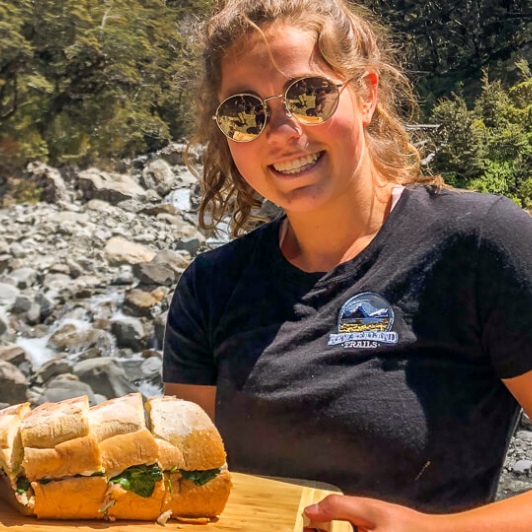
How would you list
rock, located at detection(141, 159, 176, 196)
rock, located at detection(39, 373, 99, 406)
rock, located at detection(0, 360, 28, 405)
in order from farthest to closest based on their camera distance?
rock, located at detection(141, 159, 176, 196) < rock, located at detection(0, 360, 28, 405) < rock, located at detection(39, 373, 99, 406)

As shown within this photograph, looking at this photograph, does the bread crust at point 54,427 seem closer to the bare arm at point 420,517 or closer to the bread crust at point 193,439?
the bread crust at point 193,439

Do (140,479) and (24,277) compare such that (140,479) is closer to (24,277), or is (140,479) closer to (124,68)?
(24,277)

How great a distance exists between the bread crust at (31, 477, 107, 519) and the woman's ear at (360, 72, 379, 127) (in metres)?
1.00

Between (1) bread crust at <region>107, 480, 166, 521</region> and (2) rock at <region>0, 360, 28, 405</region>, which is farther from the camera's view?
(2) rock at <region>0, 360, 28, 405</region>

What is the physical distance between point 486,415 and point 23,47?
17.7m

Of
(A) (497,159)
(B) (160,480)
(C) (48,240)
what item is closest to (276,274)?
(B) (160,480)

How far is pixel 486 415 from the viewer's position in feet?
5.48

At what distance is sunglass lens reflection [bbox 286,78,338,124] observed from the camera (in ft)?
5.60

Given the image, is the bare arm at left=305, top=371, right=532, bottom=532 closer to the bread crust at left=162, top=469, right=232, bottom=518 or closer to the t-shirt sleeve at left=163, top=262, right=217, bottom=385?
the bread crust at left=162, top=469, right=232, bottom=518

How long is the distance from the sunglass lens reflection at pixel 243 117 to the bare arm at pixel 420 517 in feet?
2.59

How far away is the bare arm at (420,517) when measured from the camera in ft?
4.68

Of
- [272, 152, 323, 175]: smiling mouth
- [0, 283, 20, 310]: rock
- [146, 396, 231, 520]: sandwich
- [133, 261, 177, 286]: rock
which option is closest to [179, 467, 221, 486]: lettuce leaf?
[146, 396, 231, 520]: sandwich

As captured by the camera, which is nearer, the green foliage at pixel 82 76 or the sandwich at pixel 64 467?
the sandwich at pixel 64 467

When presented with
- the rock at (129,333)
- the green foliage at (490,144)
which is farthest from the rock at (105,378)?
the green foliage at (490,144)
